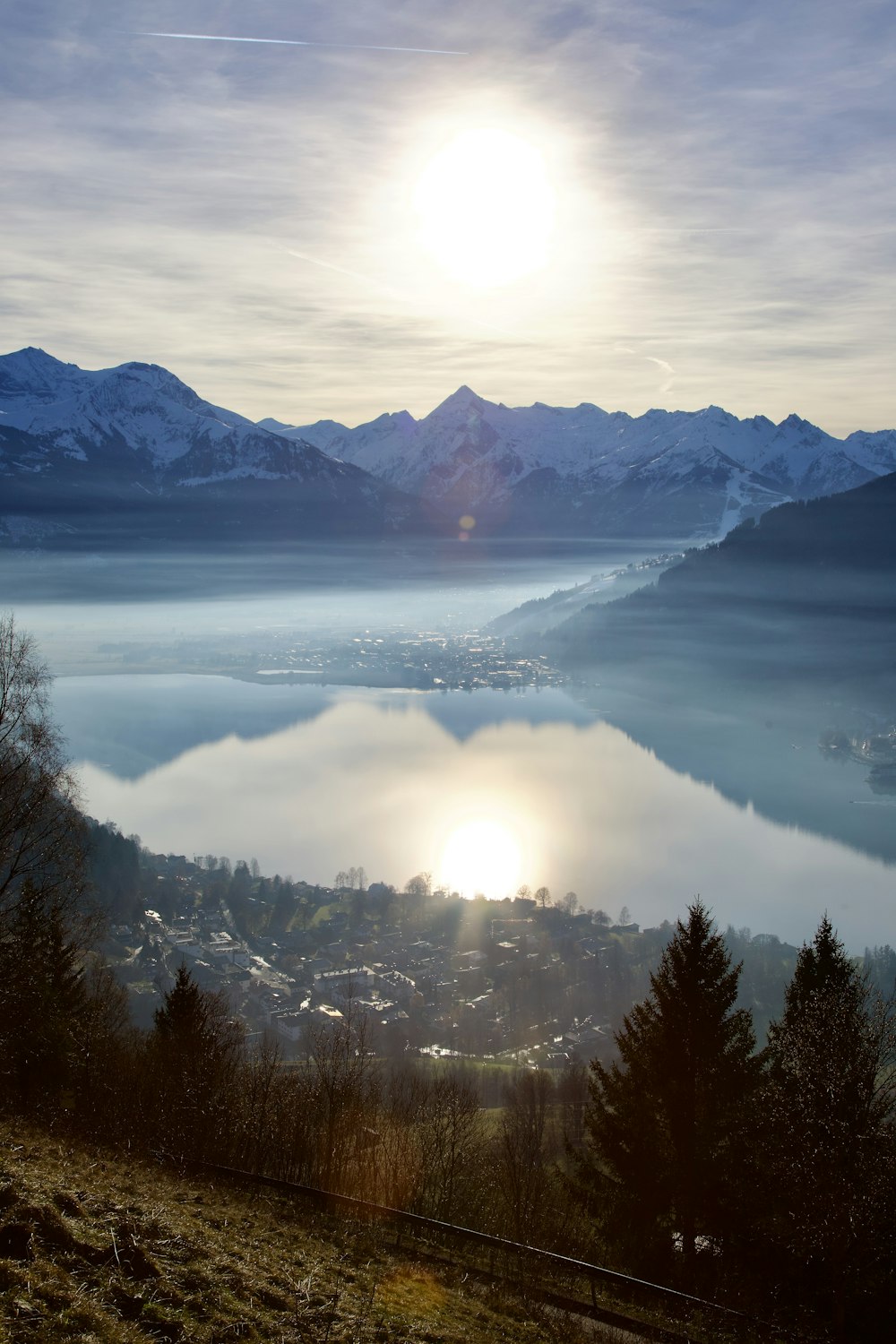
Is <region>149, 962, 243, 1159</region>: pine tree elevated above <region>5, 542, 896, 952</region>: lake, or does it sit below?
above

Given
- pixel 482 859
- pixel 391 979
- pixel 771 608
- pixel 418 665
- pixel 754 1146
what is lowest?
pixel 391 979

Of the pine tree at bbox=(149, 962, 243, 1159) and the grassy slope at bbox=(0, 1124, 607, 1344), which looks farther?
the pine tree at bbox=(149, 962, 243, 1159)

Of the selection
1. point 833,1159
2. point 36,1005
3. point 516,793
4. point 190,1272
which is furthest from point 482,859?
point 190,1272

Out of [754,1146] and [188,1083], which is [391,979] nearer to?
[188,1083]

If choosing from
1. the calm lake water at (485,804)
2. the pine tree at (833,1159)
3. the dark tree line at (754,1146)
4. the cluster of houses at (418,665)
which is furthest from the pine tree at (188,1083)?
the cluster of houses at (418,665)

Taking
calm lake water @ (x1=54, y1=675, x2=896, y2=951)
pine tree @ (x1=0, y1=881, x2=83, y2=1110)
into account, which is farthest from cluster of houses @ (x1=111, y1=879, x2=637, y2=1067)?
pine tree @ (x1=0, y1=881, x2=83, y2=1110)

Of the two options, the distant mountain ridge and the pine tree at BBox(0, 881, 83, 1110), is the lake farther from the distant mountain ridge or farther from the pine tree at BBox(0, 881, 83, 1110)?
the pine tree at BBox(0, 881, 83, 1110)
